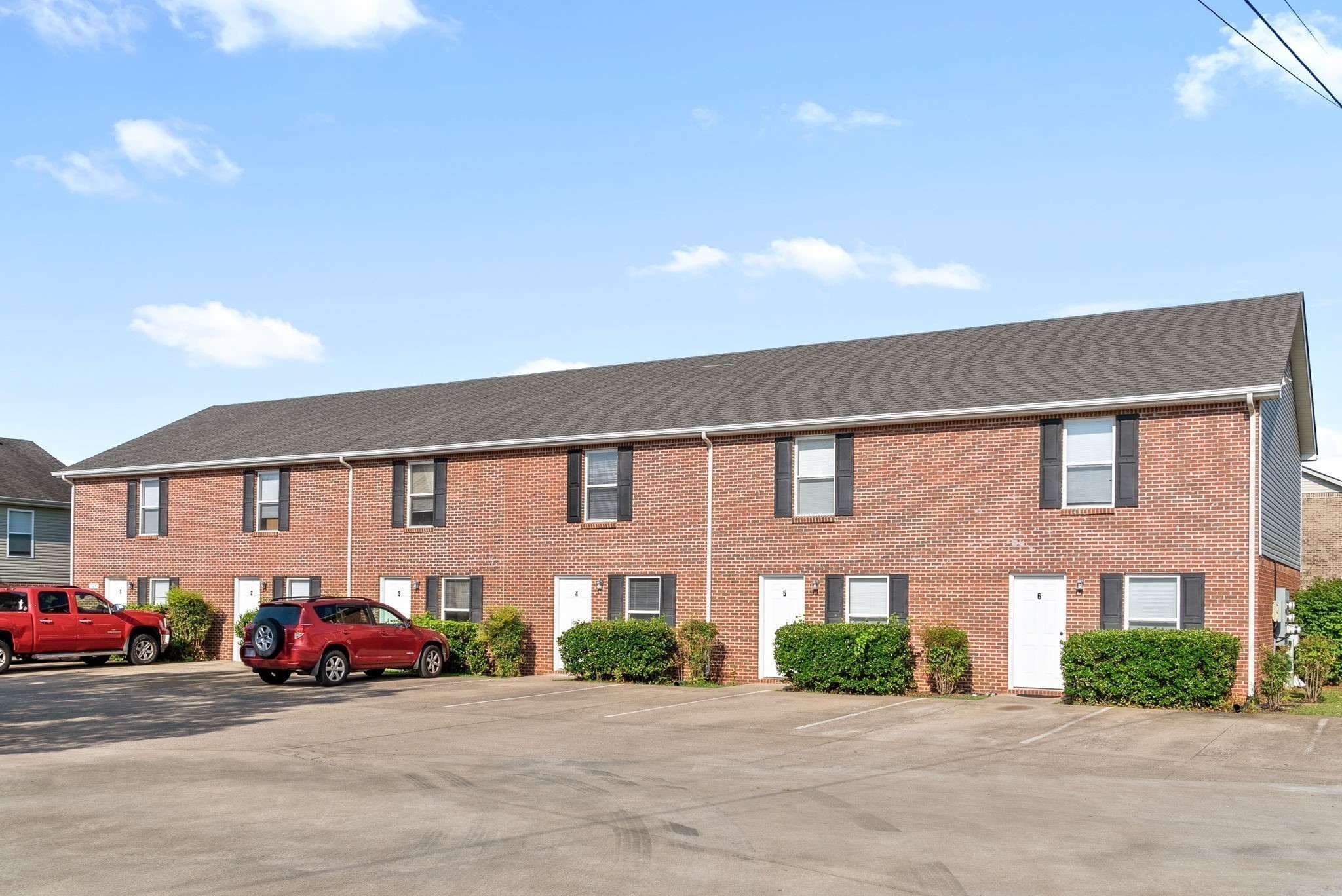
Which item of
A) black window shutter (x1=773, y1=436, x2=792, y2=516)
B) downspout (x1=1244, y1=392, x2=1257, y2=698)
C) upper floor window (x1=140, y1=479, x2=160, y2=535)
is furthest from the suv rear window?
downspout (x1=1244, y1=392, x2=1257, y2=698)

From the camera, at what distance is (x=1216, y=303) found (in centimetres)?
2648

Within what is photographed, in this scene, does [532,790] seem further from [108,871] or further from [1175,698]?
[1175,698]

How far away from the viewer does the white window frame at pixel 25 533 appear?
139 ft

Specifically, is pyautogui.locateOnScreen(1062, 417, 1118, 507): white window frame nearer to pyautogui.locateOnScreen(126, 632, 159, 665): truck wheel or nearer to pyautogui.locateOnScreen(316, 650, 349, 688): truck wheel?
pyautogui.locateOnScreen(316, 650, 349, 688): truck wheel

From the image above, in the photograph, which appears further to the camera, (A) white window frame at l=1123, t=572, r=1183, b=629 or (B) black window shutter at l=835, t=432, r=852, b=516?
(B) black window shutter at l=835, t=432, r=852, b=516

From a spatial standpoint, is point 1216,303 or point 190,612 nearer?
point 1216,303

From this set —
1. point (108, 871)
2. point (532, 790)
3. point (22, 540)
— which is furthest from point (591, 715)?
point (22, 540)

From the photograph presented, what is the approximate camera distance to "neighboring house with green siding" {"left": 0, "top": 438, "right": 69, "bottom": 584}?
42375 mm

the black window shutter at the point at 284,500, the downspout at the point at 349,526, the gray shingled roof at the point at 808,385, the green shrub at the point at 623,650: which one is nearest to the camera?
the gray shingled roof at the point at 808,385

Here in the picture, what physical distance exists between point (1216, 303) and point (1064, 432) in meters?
6.12

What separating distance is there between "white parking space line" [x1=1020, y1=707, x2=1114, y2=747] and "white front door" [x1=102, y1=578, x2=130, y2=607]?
26.8 meters

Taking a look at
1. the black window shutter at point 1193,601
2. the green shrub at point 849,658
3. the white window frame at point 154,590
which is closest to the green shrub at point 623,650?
the green shrub at point 849,658

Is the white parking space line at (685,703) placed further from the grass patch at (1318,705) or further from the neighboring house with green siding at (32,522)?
the neighboring house with green siding at (32,522)

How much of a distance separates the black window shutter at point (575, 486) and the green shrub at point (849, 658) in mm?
6387
